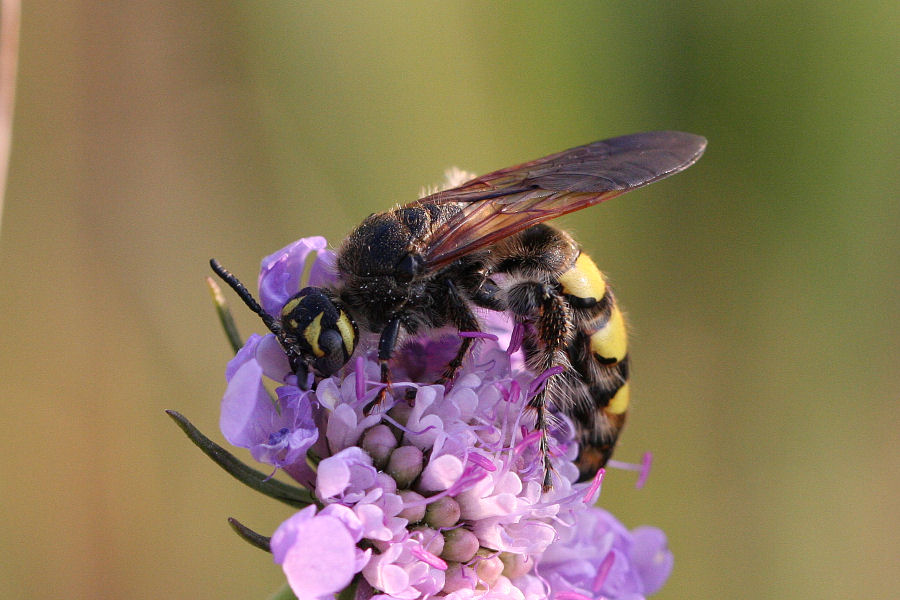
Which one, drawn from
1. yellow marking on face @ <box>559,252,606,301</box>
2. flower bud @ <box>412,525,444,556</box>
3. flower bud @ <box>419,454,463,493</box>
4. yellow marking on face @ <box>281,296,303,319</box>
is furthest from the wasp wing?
flower bud @ <box>412,525,444,556</box>

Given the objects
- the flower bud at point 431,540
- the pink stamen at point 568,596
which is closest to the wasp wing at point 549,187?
the flower bud at point 431,540

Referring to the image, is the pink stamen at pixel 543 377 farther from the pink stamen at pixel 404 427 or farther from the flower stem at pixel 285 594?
the flower stem at pixel 285 594

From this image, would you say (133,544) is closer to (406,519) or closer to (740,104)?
(406,519)

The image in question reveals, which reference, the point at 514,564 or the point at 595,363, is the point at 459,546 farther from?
the point at 595,363

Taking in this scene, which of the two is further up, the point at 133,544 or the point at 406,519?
the point at 406,519

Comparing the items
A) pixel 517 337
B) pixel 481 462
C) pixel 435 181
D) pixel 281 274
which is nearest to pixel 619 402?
pixel 517 337

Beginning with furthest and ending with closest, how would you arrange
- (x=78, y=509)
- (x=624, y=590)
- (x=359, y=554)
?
(x=78, y=509)
(x=624, y=590)
(x=359, y=554)

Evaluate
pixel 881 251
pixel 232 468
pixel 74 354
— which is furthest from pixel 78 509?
pixel 881 251

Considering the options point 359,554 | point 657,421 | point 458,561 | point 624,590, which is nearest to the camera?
point 359,554
